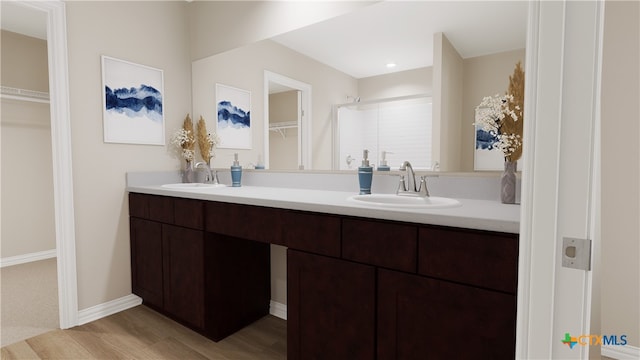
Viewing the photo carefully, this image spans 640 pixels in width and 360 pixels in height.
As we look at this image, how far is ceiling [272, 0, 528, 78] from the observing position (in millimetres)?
1431

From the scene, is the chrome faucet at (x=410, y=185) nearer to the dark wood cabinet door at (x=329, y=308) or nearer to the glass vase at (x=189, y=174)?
the dark wood cabinet door at (x=329, y=308)

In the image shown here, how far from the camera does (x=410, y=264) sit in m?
1.12

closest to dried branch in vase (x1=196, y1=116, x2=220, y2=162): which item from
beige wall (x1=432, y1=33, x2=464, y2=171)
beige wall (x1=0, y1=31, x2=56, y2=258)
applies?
beige wall (x1=432, y1=33, x2=464, y2=171)

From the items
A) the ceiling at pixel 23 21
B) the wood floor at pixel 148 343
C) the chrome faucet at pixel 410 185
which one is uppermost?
the ceiling at pixel 23 21

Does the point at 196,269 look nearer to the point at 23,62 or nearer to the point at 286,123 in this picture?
the point at 286,123

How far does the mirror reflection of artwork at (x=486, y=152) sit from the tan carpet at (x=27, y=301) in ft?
8.62

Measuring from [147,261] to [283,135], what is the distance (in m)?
1.25

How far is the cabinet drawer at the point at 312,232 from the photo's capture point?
131 cm

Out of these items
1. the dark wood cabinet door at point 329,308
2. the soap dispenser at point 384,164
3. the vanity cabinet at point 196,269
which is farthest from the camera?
the vanity cabinet at point 196,269

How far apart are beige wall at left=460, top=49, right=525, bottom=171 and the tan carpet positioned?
8.55 feet

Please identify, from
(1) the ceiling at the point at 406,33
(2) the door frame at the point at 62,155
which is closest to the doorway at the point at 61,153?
(2) the door frame at the point at 62,155

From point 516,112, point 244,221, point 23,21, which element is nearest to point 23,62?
point 23,21

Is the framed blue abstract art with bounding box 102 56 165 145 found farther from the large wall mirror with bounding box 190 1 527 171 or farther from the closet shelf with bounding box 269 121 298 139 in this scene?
the closet shelf with bounding box 269 121 298 139

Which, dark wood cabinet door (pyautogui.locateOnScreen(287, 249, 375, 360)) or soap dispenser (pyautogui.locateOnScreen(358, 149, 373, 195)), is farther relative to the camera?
soap dispenser (pyautogui.locateOnScreen(358, 149, 373, 195))
